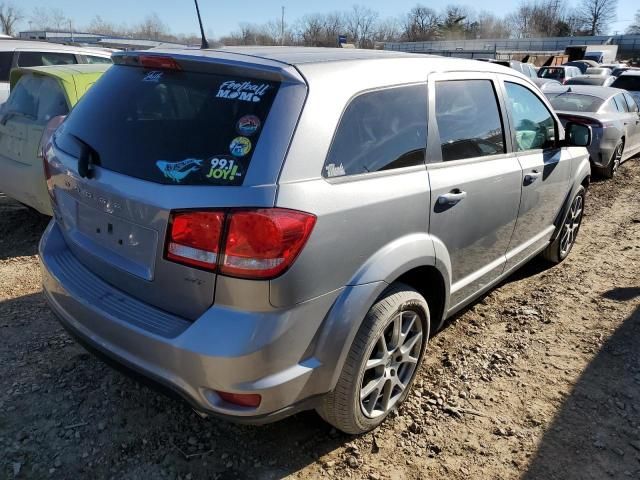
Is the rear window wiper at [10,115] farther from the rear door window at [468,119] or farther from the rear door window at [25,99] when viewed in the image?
the rear door window at [468,119]

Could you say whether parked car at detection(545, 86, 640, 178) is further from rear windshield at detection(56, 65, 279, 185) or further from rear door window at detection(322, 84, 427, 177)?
rear windshield at detection(56, 65, 279, 185)

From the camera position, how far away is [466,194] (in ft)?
9.29

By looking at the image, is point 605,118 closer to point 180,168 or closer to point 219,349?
point 180,168

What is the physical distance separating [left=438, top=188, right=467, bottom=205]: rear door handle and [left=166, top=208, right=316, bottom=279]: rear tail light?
983 millimetres

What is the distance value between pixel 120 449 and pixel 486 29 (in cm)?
11919

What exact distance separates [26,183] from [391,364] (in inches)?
142

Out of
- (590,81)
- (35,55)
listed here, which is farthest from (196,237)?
(590,81)

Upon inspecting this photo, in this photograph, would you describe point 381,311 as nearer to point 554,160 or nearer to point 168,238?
point 168,238

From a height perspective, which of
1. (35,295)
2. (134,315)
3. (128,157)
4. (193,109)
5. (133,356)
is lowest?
(35,295)

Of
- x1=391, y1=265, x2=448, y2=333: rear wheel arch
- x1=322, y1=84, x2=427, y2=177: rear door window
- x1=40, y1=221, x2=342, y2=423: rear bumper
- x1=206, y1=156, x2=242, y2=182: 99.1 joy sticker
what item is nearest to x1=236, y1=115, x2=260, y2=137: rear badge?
x1=206, y1=156, x2=242, y2=182: 99.1 joy sticker

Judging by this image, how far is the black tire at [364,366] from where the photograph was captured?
89.8 inches

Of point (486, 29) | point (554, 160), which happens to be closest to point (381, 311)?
point (554, 160)

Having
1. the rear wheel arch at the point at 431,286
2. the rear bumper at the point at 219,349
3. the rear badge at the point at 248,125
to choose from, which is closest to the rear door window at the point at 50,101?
the rear bumper at the point at 219,349

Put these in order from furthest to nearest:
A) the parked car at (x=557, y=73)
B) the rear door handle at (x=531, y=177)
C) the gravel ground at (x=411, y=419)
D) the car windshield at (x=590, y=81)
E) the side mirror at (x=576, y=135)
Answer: the parked car at (x=557, y=73) < the car windshield at (x=590, y=81) < the side mirror at (x=576, y=135) < the rear door handle at (x=531, y=177) < the gravel ground at (x=411, y=419)
